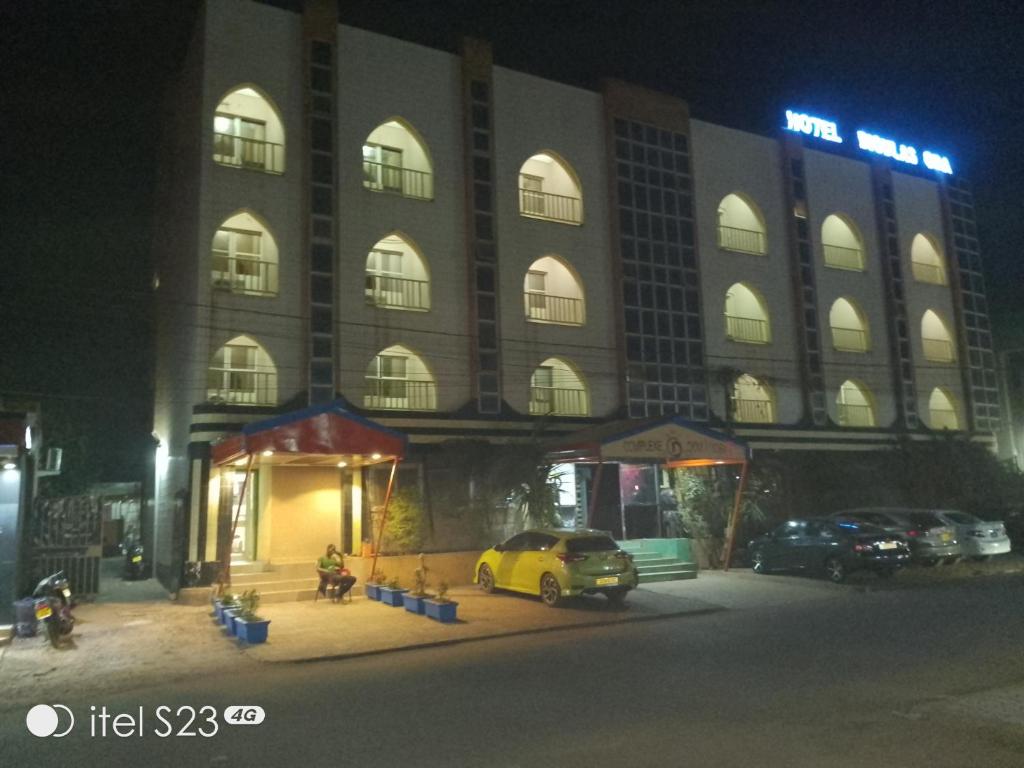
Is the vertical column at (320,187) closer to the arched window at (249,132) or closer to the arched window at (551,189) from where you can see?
the arched window at (249,132)

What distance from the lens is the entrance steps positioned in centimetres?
2094

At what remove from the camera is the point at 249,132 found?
22844 mm

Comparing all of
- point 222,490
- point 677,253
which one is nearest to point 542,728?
point 222,490

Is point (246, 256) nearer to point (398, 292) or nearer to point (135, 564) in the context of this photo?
point (398, 292)

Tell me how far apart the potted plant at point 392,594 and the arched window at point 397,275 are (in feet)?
28.3

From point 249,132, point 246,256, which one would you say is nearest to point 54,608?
point 246,256

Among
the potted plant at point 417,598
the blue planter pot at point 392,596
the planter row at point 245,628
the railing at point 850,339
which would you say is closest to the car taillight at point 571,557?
the potted plant at point 417,598

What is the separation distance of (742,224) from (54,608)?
2539 centimetres

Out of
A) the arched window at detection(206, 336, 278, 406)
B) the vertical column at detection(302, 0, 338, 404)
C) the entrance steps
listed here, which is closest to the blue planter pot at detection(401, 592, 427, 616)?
the entrance steps

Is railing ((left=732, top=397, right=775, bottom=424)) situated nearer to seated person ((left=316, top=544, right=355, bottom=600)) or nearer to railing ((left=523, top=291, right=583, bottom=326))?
railing ((left=523, top=291, right=583, bottom=326))

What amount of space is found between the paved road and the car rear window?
321cm

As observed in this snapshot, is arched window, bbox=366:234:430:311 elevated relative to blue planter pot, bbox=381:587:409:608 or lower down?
elevated

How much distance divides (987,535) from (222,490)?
19519mm

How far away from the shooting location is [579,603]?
56.4 ft
